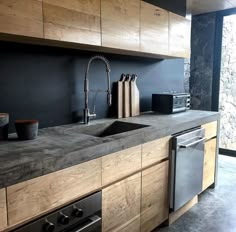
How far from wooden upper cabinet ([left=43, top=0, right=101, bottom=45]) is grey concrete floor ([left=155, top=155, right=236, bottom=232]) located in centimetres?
161

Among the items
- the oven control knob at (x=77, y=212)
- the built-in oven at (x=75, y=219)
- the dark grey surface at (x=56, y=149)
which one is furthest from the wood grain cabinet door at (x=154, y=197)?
the oven control knob at (x=77, y=212)

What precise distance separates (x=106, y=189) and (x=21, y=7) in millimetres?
1092

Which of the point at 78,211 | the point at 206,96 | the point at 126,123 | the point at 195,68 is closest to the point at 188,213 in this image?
the point at 126,123

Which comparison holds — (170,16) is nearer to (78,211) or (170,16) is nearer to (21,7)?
(21,7)

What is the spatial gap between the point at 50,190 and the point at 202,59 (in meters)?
3.73

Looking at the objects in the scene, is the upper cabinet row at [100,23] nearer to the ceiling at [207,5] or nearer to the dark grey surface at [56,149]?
the dark grey surface at [56,149]

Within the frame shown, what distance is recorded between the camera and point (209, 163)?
2619mm

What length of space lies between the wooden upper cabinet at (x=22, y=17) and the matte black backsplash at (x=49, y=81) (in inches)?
13.1

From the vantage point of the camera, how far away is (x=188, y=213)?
232 centimetres

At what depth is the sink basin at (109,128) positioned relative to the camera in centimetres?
203

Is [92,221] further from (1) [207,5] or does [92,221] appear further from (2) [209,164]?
(1) [207,5]

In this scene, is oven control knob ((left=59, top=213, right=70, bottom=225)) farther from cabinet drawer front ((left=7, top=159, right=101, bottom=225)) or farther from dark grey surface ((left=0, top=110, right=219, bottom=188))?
dark grey surface ((left=0, top=110, right=219, bottom=188))

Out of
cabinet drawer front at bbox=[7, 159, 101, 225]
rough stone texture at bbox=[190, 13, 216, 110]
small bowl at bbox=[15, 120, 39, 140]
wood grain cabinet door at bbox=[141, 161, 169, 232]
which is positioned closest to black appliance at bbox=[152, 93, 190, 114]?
wood grain cabinet door at bbox=[141, 161, 169, 232]

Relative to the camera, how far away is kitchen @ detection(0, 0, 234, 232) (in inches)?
46.8
